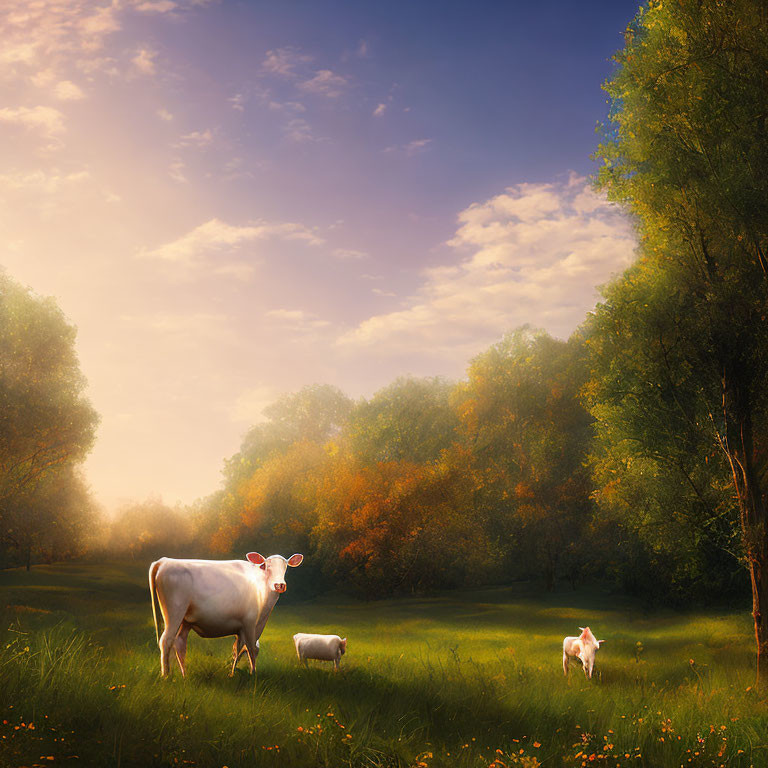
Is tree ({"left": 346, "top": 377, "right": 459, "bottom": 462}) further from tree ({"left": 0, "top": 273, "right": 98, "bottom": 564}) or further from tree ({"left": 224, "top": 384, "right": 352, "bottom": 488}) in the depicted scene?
tree ({"left": 224, "top": 384, "right": 352, "bottom": 488})

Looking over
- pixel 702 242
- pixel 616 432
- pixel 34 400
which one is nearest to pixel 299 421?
pixel 34 400

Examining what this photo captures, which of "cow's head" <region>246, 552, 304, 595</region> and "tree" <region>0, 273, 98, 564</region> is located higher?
"tree" <region>0, 273, 98, 564</region>

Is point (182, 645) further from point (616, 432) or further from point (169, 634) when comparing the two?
point (616, 432)

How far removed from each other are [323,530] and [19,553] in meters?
25.0

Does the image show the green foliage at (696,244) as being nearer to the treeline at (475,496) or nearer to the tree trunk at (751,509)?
the tree trunk at (751,509)

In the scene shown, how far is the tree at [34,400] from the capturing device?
90.0ft

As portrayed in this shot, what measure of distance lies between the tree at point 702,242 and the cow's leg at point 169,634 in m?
9.75

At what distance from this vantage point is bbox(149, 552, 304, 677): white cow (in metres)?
8.83

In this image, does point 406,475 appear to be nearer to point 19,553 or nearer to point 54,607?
point 54,607

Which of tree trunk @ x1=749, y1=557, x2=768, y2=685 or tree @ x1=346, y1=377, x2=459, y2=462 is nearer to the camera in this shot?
tree trunk @ x1=749, y1=557, x2=768, y2=685

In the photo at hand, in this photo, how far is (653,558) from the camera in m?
29.3

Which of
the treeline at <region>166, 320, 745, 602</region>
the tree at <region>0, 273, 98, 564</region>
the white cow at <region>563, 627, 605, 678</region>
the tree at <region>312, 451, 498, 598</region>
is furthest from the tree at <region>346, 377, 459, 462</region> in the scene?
the white cow at <region>563, 627, 605, 678</region>

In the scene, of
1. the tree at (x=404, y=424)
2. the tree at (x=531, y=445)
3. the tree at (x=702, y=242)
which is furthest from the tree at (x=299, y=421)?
the tree at (x=702, y=242)

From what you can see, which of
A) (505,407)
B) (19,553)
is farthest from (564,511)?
(19,553)
